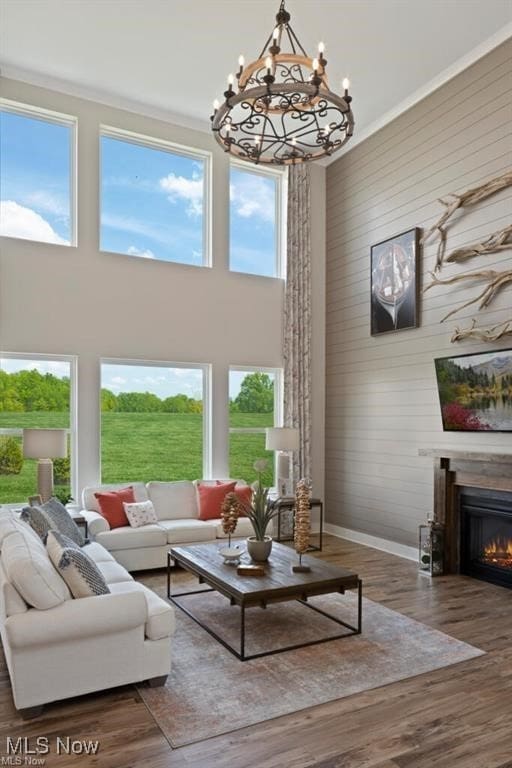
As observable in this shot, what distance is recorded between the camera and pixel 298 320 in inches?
305

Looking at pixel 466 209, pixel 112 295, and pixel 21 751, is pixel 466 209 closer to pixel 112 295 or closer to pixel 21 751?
pixel 112 295

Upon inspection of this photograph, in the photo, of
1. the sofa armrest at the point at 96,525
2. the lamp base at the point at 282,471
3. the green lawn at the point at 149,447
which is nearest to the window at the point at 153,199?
the green lawn at the point at 149,447

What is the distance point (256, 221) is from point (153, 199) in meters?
1.43

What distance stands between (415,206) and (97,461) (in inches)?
178

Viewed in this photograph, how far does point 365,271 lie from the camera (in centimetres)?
721

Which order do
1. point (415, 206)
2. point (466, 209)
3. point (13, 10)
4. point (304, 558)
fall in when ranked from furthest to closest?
point (415, 206)
point (466, 209)
point (13, 10)
point (304, 558)

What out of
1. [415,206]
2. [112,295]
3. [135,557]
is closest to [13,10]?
[112,295]

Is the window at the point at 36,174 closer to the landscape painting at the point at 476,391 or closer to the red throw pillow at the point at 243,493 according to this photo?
the red throw pillow at the point at 243,493

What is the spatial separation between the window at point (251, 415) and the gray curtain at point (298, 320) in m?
0.23

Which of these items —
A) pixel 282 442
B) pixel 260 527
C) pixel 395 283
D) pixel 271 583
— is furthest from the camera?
pixel 282 442

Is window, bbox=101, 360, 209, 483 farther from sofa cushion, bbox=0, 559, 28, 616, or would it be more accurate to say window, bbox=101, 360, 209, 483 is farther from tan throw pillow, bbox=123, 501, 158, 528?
sofa cushion, bbox=0, 559, 28, 616

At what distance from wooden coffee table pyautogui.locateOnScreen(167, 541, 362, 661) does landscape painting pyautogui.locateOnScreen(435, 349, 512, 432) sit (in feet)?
6.98

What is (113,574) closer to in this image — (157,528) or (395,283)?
(157,528)

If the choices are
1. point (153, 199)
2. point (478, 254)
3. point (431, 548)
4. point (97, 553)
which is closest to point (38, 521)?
point (97, 553)
